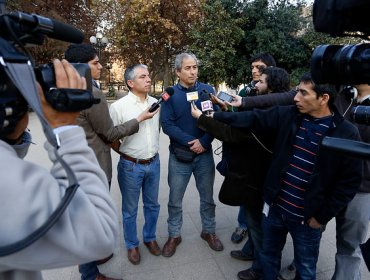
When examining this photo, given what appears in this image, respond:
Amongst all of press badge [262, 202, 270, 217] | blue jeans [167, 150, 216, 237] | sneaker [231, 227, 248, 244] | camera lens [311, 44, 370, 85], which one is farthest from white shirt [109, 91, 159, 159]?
camera lens [311, 44, 370, 85]

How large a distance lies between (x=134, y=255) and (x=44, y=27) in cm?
255

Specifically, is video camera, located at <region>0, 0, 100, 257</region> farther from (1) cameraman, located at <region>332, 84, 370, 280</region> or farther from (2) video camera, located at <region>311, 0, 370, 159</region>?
(1) cameraman, located at <region>332, 84, 370, 280</region>

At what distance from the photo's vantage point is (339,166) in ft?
6.56

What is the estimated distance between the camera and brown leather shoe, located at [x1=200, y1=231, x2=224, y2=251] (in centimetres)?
320

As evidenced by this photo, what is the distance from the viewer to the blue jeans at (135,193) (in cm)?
298

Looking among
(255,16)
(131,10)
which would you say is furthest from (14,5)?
(255,16)

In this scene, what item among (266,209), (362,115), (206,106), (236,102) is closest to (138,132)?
(206,106)

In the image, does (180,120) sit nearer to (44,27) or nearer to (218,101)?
(218,101)

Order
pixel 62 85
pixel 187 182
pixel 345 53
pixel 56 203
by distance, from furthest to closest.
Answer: pixel 187 182 < pixel 345 53 < pixel 62 85 < pixel 56 203

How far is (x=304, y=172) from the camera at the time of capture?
6.93ft

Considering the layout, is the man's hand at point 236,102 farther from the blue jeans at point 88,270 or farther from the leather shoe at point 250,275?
the blue jeans at point 88,270

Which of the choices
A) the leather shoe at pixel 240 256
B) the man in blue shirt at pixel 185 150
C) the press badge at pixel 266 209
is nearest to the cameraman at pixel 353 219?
the press badge at pixel 266 209

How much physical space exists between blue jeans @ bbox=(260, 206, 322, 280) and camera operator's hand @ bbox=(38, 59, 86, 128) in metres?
1.82

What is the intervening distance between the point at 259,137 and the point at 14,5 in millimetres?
17187
